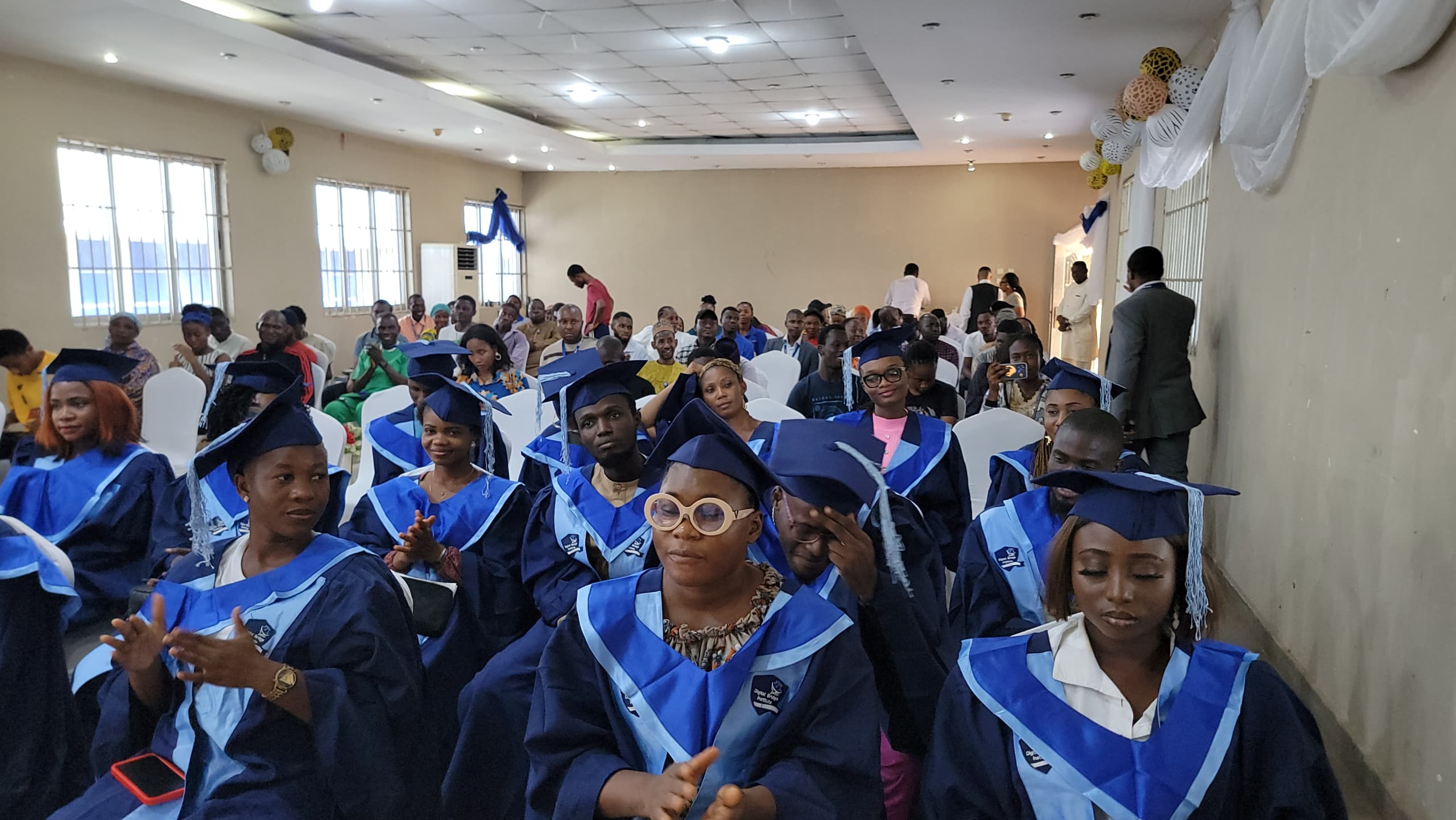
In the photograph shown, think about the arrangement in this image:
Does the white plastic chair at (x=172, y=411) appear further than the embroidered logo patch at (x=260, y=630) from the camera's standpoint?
Yes

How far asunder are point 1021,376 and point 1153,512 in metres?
3.75

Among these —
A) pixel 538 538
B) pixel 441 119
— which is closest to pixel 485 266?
pixel 441 119

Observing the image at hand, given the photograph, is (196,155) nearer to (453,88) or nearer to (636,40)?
(453,88)

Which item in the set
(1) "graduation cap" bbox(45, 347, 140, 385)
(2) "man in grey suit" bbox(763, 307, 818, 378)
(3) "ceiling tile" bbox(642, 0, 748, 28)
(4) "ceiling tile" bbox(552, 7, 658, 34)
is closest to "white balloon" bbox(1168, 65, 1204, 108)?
(2) "man in grey suit" bbox(763, 307, 818, 378)

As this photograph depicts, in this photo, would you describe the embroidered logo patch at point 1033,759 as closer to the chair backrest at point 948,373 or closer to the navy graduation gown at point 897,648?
the navy graduation gown at point 897,648

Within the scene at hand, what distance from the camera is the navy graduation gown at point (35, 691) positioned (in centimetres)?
249

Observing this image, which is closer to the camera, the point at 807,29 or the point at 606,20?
the point at 606,20

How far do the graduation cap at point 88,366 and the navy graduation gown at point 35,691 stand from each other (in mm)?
1272

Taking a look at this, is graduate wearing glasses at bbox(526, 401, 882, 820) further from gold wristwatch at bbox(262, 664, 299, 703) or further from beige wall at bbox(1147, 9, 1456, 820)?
beige wall at bbox(1147, 9, 1456, 820)

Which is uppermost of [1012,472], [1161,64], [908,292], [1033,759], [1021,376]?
[1161,64]

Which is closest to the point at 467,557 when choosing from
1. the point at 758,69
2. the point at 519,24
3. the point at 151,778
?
the point at 151,778

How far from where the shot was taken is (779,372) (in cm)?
744

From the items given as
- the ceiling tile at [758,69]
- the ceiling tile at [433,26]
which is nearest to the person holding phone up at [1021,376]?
the ceiling tile at [758,69]

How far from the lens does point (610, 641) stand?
1.87m
